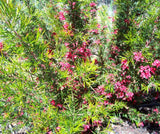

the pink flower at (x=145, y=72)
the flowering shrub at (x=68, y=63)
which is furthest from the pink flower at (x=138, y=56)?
the pink flower at (x=145, y=72)

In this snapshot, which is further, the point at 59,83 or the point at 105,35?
the point at 105,35

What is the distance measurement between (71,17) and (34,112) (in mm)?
1292

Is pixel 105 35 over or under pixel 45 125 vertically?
over

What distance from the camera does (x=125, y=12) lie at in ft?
5.78

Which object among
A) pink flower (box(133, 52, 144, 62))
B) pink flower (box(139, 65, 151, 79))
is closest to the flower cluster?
pink flower (box(139, 65, 151, 79))

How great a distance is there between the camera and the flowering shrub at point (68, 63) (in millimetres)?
1188

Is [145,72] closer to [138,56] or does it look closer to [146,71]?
[146,71]

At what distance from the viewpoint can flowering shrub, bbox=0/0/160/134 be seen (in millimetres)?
1188

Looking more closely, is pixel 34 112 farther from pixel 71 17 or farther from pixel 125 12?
pixel 125 12

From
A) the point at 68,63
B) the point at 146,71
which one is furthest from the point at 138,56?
the point at 68,63

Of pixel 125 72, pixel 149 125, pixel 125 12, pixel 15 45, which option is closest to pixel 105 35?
pixel 125 12

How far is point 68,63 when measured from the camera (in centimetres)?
187

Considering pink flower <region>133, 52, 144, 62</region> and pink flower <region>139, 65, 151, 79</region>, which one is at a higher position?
pink flower <region>133, 52, 144, 62</region>

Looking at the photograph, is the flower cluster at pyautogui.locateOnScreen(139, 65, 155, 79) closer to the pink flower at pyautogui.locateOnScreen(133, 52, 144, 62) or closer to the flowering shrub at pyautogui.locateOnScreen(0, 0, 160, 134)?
the flowering shrub at pyautogui.locateOnScreen(0, 0, 160, 134)
